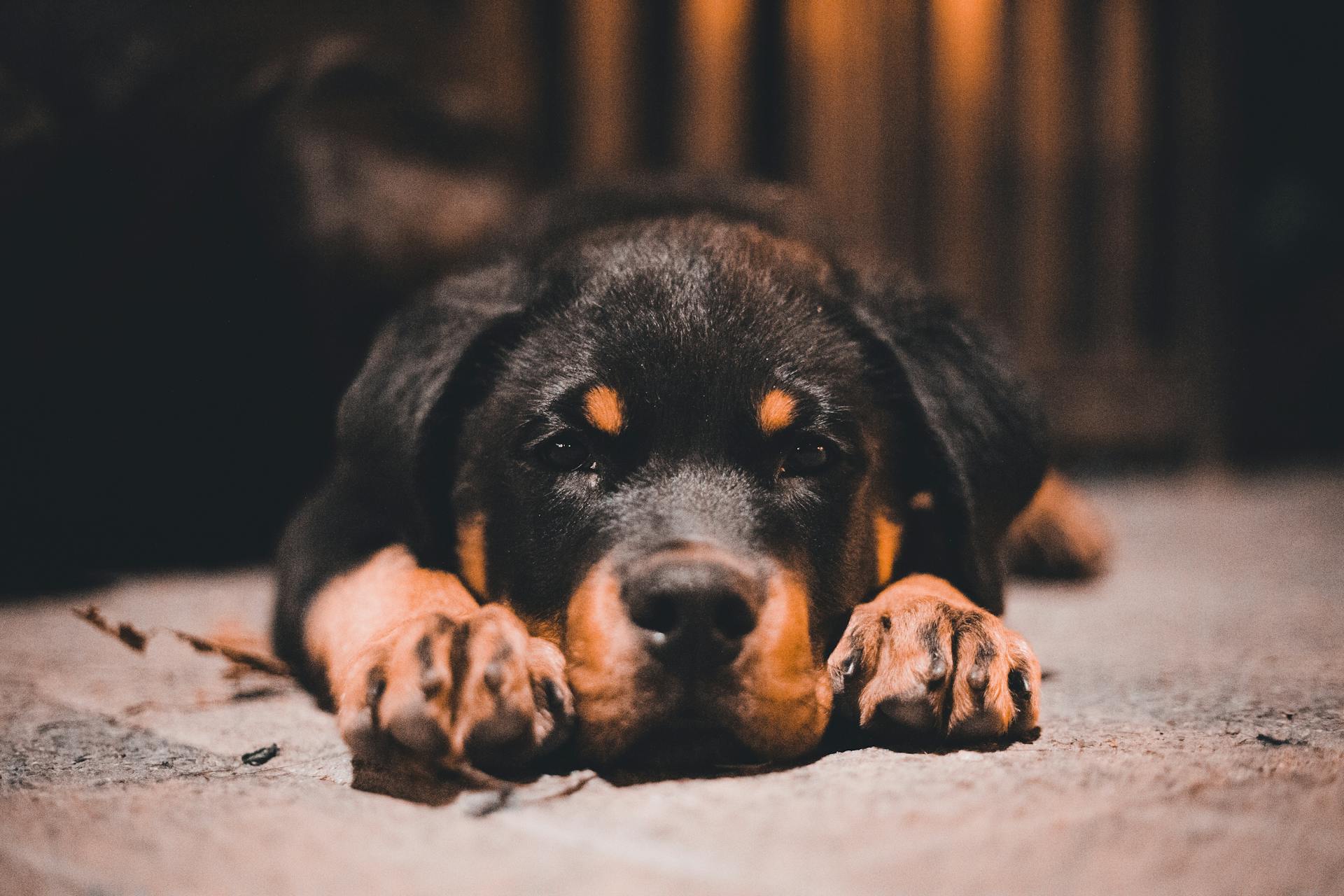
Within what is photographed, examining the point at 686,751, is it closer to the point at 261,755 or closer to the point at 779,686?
the point at 779,686

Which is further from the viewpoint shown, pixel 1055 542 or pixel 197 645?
pixel 1055 542

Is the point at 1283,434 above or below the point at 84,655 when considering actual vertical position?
below

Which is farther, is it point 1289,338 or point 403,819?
point 1289,338

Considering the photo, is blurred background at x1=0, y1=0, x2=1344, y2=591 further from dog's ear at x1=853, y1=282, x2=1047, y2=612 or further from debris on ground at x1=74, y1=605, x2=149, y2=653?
debris on ground at x1=74, y1=605, x2=149, y2=653

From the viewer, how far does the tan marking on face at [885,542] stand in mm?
2289

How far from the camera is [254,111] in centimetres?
405

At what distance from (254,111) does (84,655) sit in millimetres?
2181

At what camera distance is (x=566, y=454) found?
84.2 inches

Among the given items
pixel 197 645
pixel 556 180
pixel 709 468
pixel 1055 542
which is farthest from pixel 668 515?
pixel 556 180

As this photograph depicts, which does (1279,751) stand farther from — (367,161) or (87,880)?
(367,161)

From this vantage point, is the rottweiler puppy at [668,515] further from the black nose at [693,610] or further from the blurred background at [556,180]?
the blurred background at [556,180]

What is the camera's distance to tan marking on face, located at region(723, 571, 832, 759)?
5.63 feet

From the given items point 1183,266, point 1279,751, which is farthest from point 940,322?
point 1183,266

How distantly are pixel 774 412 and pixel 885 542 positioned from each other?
1.43ft
